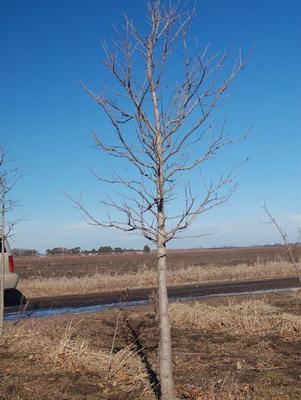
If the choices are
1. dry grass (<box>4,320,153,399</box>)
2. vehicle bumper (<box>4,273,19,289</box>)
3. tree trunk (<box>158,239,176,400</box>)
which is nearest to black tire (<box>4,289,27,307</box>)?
vehicle bumper (<box>4,273,19,289</box>)

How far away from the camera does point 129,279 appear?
1033 inches

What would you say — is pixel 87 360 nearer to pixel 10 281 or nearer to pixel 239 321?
pixel 239 321

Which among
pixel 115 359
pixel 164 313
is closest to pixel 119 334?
pixel 115 359

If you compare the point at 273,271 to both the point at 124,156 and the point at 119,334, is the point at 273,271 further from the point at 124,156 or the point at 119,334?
the point at 124,156

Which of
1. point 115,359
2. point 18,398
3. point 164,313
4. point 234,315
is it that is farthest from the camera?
point 234,315

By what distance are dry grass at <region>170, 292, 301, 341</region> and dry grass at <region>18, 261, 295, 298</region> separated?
10.3 meters

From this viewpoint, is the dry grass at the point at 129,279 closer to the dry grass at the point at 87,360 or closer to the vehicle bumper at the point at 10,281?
the vehicle bumper at the point at 10,281

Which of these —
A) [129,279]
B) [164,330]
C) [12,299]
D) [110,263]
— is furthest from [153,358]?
[110,263]

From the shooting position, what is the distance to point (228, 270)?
32406 millimetres

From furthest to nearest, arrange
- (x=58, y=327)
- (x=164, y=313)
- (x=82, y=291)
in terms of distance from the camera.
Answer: (x=82, y=291), (x=58, y=327), (x=164, y=313)

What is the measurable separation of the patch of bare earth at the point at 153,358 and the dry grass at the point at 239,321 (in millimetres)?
20

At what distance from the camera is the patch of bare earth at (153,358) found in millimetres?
6457

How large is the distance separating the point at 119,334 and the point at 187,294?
977 centimetres

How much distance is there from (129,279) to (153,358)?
58.4ft
